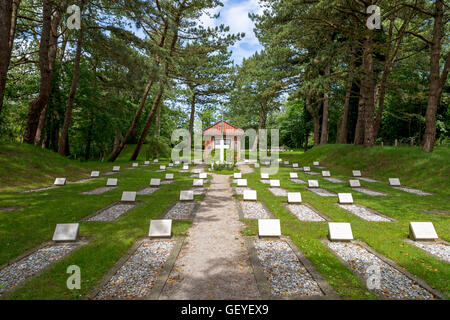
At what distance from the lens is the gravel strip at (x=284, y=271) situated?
3.96 m

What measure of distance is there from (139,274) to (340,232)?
5.15 m

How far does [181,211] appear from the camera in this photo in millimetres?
9156

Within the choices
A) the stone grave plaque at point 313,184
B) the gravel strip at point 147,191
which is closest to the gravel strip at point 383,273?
the stone grave plaque at point 313,184

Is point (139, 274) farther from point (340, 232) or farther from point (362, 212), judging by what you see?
point (362, 212)

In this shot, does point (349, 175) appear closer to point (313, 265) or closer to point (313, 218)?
point (313, 218)

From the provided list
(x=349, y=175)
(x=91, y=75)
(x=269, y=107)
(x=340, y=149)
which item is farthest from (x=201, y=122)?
(x=349, y=175)

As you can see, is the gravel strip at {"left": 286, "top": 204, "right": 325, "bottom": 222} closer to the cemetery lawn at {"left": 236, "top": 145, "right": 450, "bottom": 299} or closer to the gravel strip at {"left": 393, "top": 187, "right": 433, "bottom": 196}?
the cemetery lawn at {"left": 236, "top": 145, "right": 450, "bottom": 299}

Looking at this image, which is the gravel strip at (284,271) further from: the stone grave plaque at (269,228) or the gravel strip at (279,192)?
the gravel strip at (279,192)

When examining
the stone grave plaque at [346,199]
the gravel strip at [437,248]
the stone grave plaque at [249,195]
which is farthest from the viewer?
the stone grave plaque at [249,195]

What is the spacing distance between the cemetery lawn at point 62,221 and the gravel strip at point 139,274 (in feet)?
0.99

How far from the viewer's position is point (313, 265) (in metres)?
4.83

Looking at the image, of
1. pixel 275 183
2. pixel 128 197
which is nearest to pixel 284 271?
pixel 128 197

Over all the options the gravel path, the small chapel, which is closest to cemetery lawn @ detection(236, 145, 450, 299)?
the gravel path
